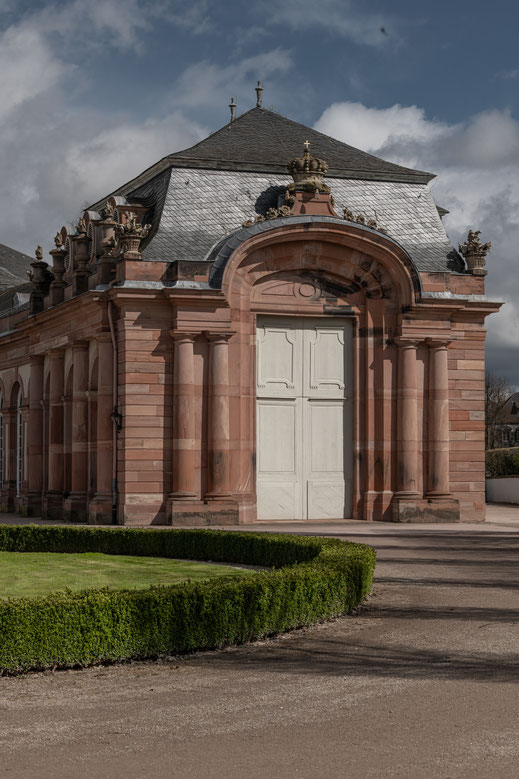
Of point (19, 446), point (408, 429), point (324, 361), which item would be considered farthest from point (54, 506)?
point (408, 429)

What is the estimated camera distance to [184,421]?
30.4 meters

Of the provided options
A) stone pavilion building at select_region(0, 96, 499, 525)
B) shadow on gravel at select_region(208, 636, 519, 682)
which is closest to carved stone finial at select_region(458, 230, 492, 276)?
stone pavilion building at select_region(0, 96, 499, 525)

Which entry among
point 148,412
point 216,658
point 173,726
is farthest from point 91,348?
point 173,726

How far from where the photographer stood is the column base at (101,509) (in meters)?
31.1

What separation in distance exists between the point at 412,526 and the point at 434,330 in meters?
5.57

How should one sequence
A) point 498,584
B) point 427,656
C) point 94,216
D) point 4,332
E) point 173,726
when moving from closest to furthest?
point 173,726, point 427,656, point 498,584, point 94,216, point 4,332

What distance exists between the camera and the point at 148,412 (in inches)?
1206

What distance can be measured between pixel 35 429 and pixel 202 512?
10686 millimetres

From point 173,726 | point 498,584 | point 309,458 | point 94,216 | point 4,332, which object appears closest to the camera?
point 173,726

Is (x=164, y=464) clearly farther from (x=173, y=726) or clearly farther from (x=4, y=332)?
(x=173, y=726)

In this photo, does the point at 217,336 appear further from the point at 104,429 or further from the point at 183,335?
the point at 104,429

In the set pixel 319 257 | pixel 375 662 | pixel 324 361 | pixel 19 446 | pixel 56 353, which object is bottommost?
pixel 375 662

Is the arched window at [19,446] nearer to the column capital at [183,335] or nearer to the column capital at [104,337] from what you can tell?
the column capital at [104,337]

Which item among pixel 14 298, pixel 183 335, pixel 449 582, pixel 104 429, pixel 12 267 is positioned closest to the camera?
pixel 449 582
